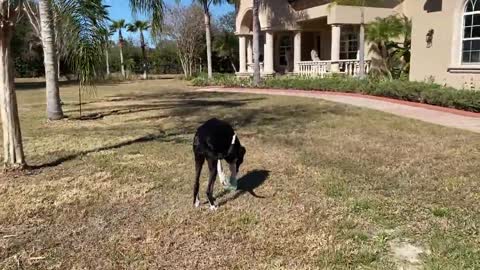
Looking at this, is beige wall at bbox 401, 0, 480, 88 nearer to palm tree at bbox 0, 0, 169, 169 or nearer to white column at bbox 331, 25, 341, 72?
white column at bbox 331, 25, 341, 72

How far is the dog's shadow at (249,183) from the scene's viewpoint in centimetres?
539

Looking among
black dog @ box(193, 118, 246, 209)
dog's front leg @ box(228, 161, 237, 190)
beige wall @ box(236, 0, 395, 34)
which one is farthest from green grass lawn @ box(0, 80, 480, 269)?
beige wall @ box(236, 0, 395, 34)

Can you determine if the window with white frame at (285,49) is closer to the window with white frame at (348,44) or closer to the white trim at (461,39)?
the window with white frame at (348,44)

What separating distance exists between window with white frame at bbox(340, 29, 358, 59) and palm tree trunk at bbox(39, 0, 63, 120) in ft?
57.2

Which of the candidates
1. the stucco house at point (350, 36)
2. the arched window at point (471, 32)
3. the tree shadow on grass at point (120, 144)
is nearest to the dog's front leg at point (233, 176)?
the tree shadow on grass at point (120, 144)

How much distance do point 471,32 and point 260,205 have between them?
11.7 metres

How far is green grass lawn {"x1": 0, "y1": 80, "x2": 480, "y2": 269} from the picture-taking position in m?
3.88

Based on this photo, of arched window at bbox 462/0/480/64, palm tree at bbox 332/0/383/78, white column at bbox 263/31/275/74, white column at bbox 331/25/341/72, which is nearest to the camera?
arched window at bbox 462/0/480/64

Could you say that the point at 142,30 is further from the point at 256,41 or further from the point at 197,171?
the point at 197,171

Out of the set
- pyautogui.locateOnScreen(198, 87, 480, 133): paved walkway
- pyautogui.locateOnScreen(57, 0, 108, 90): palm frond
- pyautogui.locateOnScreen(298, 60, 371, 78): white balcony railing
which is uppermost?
pyautogui.locateOnScreen(57, 0, 108, 90): palm frond

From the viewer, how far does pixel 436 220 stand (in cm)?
453

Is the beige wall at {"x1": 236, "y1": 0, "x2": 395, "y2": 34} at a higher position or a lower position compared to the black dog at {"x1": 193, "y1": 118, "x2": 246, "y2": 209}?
higher

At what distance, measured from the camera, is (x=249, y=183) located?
5.92 meters

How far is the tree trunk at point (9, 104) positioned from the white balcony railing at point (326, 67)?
56.0 ft
